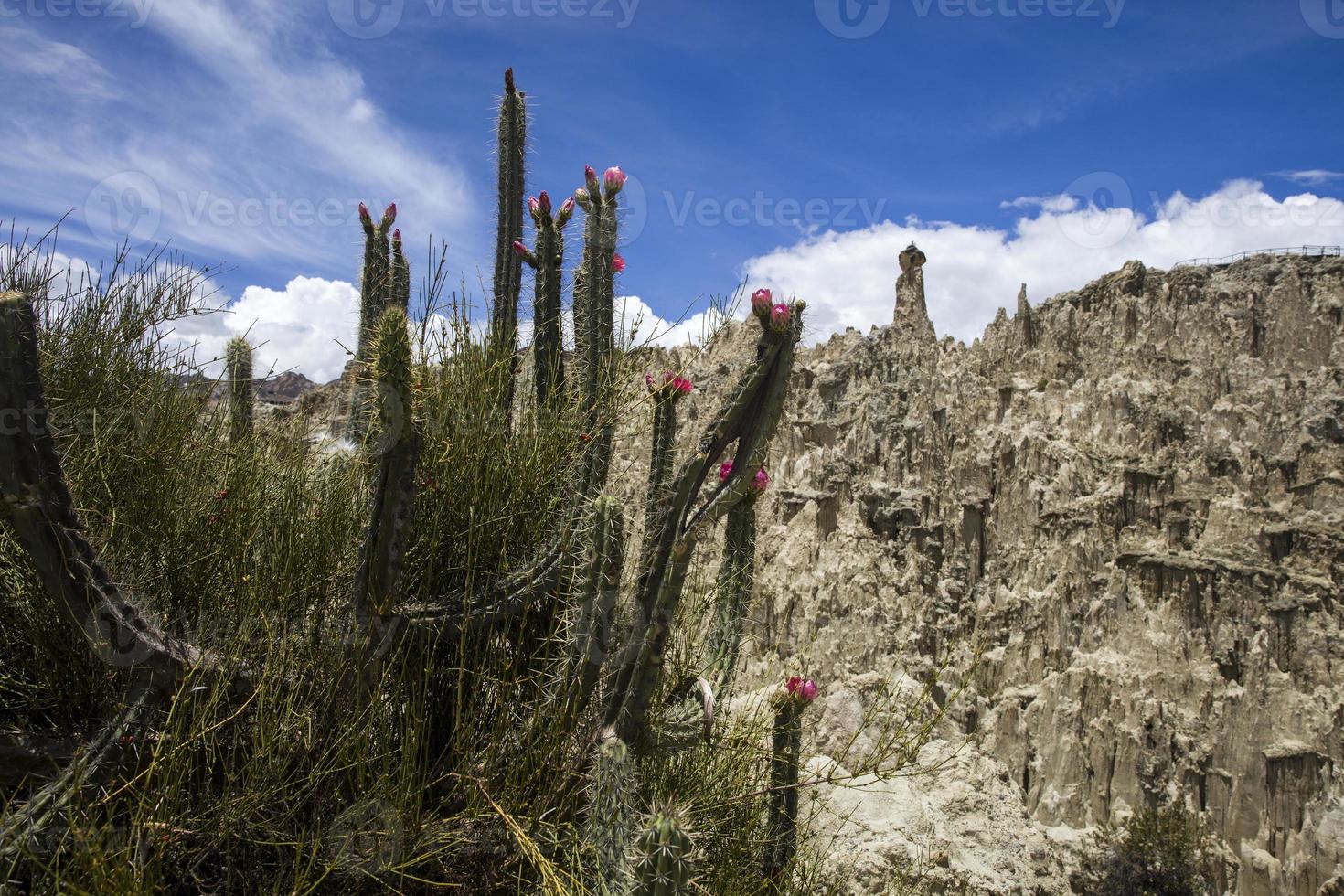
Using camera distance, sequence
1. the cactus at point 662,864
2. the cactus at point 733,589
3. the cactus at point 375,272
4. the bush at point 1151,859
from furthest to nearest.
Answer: the bush at point 1151,859 < the cactus at point 375,272 < the cactus at point 733,589 < the cactus at point 662,864

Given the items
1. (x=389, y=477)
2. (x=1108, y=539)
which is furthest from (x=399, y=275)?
(x=1108, y=539)

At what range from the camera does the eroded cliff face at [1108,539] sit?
20812mm

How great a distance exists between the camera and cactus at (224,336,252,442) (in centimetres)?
397

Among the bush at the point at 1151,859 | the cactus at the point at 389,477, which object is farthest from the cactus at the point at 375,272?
the bush at the point at 1151,859

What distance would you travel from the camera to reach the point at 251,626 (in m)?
2.50

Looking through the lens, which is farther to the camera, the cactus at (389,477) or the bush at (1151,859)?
the bush at (1151,859)

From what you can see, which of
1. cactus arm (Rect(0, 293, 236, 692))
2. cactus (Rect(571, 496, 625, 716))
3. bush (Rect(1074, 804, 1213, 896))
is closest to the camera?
cactus arm (Rect(0, 293, 236, 692))

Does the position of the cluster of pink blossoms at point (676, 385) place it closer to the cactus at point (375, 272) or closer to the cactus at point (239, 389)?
the cactus at point (239, 389)

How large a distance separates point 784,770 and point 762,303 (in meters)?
2.40

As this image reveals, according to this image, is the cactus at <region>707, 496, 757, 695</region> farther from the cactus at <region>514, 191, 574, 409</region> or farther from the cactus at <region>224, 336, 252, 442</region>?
the cactus at <region>224, 336, 252, 442</region>

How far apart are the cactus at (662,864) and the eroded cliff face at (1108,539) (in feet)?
44.5

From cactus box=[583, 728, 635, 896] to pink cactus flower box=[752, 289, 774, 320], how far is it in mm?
1550

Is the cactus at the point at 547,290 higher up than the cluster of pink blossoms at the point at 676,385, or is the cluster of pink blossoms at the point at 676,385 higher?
the cactus at the point at 547,290

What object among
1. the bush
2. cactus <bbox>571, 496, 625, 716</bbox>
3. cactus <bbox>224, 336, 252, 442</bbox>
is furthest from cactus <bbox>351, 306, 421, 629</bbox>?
the bush
